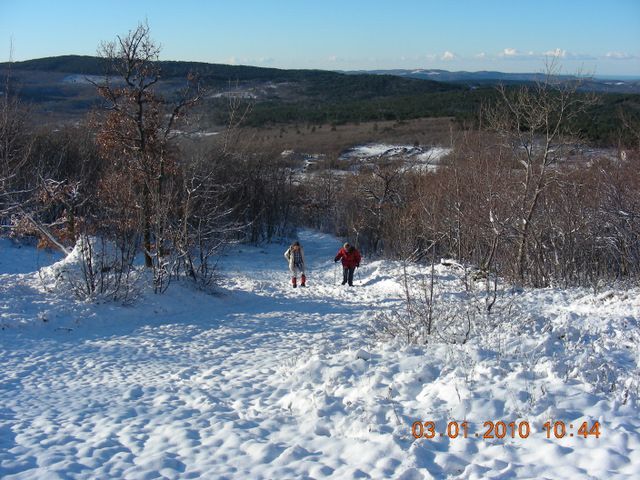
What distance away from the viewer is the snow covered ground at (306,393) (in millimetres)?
4699

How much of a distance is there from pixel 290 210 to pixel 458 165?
68.0 ft

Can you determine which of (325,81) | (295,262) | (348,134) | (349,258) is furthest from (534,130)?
(325,81)

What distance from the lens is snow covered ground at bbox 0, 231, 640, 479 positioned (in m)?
4.70

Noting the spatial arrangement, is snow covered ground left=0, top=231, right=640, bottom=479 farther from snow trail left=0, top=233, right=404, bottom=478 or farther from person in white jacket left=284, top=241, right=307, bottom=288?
person in white jacket left=284, top=241, right=307, bottom=288

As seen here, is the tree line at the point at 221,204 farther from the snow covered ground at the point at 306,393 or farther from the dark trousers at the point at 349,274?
the snow covered ground at the point at 306,393

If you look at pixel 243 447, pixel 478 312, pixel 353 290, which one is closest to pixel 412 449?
pixel 243 447

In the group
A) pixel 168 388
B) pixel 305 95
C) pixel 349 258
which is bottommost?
pixel 349 258

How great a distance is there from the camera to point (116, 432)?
5723mm

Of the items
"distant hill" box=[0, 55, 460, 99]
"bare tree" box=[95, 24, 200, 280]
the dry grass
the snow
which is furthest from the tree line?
"distant hill" box=[0, 55, 460, 99]

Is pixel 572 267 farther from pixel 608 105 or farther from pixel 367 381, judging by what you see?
pixel 608 105

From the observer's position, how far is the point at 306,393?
658cm

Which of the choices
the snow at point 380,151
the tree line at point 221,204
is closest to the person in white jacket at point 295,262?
the tree line at point 221,204
